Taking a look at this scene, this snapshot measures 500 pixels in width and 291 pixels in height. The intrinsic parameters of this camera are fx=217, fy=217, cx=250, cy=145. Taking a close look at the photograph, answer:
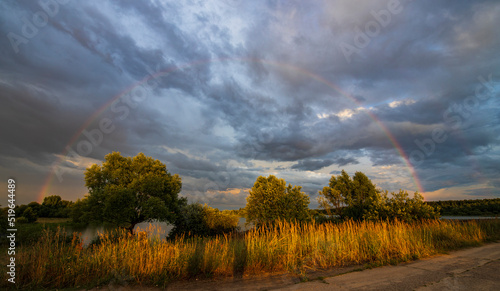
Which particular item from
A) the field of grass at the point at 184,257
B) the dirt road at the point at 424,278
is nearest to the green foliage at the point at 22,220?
the field of grass at the point at 184,257

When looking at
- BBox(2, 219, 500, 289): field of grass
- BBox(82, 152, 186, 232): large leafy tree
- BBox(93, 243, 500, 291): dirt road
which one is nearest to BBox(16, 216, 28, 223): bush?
BBox(82, 152, 186, 232): large leafy tree

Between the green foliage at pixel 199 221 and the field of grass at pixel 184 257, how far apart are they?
1900 cm

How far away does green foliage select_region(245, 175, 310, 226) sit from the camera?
16156mm

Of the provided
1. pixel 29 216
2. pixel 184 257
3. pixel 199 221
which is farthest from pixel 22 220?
pixel 184 257

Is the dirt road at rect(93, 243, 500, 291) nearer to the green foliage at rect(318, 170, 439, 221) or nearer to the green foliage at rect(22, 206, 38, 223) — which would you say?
the green foliage at rect(318, 170, 439, 221)

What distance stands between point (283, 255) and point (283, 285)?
179cm

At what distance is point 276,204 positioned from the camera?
16328 millimetres

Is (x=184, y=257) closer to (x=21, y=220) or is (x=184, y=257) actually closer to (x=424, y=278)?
(x=424, y=278)

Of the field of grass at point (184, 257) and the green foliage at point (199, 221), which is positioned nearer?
the field of grass at point (184, 257)

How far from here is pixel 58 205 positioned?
42188mm

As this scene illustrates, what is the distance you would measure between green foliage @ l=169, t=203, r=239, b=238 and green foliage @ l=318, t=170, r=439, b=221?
1402 centimetres

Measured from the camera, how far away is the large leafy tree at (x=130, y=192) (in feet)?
67.6

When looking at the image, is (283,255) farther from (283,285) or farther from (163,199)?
(163,199)

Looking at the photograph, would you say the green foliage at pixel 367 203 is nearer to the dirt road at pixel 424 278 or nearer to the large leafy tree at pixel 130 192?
the dirt road at pixel 424 278
